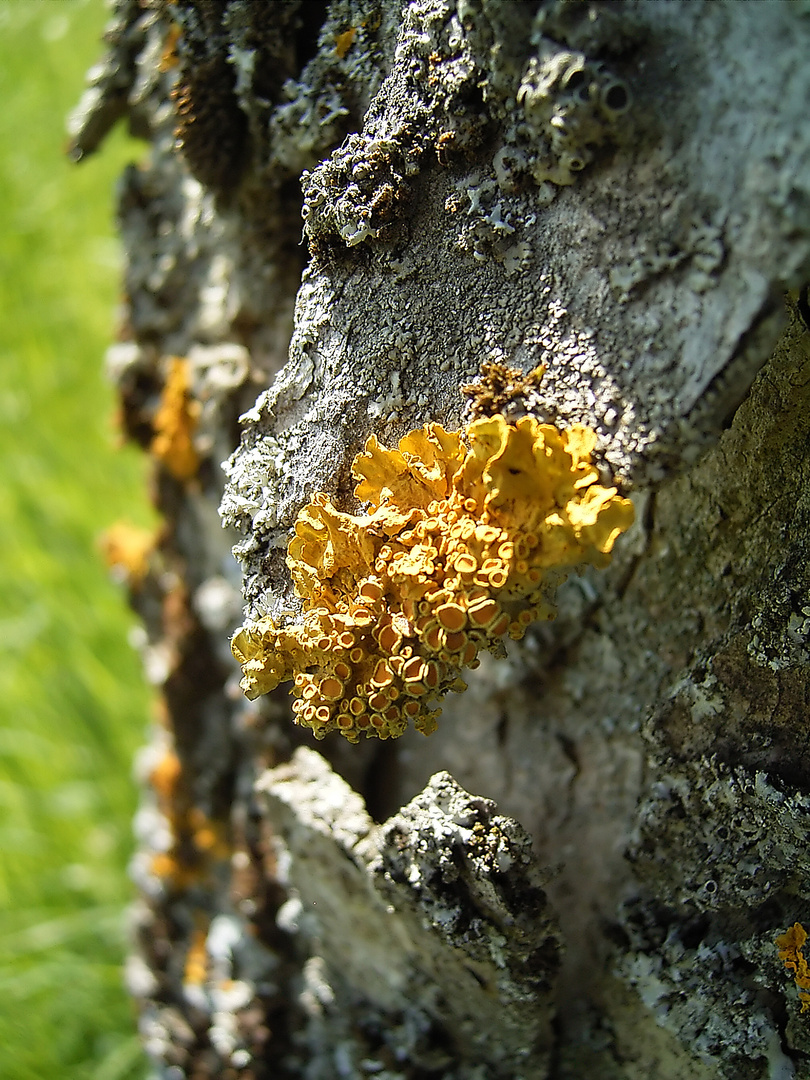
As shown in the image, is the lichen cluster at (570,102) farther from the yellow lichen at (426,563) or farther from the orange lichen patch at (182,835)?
the orange lichen patch at (182,835)

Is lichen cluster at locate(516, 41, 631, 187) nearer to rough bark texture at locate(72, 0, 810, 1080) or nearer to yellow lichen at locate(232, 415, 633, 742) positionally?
rough bark texture at locate(72, 0, 810, 1080)

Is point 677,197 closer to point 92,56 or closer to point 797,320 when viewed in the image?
point 797,320

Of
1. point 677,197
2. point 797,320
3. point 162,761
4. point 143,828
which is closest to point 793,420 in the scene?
point 797,320

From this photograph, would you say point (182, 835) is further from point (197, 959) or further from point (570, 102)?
point (570, 102)

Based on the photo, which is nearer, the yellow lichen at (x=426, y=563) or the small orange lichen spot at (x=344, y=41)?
the yellow lichen at (x=426, y=563)

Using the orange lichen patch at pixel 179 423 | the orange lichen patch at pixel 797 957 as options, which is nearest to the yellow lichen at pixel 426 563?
the orange lichen patch at pixel 797 957

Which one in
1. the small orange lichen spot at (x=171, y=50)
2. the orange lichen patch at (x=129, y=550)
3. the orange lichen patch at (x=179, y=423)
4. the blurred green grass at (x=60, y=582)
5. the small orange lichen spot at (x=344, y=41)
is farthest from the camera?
the blurred green grass at (x=60, y=582)
